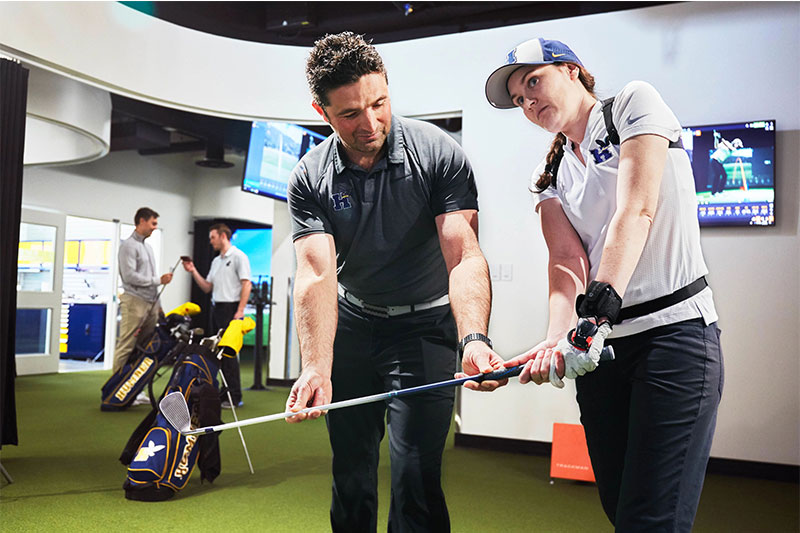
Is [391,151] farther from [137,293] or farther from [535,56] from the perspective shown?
[137,293]

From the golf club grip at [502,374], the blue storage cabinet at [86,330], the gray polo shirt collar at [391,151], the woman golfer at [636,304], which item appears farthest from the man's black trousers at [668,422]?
the blue storage cabinet at [86,330]

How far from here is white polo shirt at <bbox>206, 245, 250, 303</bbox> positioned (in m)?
6.60

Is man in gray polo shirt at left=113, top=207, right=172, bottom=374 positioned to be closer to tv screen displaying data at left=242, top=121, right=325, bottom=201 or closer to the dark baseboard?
tv screen displaying data at left=242, top=121, right=325, bottom=201

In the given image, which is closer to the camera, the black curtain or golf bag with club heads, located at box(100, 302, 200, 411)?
the black curtain

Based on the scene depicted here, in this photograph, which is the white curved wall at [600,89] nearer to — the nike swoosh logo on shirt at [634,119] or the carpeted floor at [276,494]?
the carpeted floor at [276,494]

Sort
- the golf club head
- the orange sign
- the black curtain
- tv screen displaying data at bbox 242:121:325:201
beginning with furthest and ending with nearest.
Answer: tv screen displaying data at bbox 242:121:325:201 → the black curtain → the orange sign → the golf club head

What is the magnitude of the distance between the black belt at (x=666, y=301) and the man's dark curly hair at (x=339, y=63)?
2.91 feet

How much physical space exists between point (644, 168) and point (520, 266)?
10.9 feet

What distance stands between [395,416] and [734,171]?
3298 mm

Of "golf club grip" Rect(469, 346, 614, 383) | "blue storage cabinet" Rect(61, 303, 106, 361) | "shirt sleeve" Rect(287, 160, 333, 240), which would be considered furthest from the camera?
"blue storage cabinet" Rect(61, 303, 106, 361)

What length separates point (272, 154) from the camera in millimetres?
6242

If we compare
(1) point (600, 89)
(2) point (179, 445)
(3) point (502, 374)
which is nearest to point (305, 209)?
(3) point (502, 374)

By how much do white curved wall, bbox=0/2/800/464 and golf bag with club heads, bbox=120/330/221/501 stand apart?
1.91m

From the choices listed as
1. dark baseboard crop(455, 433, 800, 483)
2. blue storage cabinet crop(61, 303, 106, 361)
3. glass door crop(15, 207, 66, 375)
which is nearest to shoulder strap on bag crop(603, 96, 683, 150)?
dark baseboard crop(455, 433, 800, 483)
